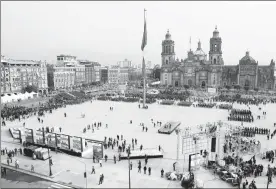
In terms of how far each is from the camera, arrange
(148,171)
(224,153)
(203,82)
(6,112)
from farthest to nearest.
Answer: (203,82) < (6,112) < (224,153) < (148,171)

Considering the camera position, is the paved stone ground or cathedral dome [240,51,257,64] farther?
cathedral dome [240,51,257,64]

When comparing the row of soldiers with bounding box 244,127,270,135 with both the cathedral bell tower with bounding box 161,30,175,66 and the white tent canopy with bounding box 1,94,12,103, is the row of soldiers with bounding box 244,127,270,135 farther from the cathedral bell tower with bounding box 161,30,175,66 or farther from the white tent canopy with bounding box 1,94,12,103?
the cathedral bell tower with bounding box 161,30,175,66

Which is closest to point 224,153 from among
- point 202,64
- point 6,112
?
point 6,112

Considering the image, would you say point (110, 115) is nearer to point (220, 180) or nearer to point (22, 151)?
point (22, 151)

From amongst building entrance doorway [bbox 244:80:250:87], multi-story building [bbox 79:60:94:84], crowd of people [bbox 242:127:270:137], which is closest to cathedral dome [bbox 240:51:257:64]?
building entrance doorway [bbox 244:80:250:87]

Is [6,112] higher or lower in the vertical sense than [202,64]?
lower

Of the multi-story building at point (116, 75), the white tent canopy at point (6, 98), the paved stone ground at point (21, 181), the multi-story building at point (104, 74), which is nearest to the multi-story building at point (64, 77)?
the multi-story building at point (104, 74)
